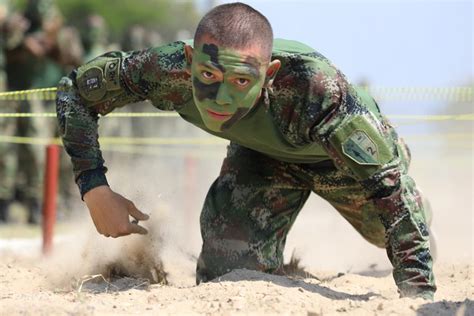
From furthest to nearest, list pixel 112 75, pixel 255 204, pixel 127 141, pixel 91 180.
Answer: pixel 127 141, pixel 255 204, pixel 91 180, pixel 112 75

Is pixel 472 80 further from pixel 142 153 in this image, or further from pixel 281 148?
pixel 281 148

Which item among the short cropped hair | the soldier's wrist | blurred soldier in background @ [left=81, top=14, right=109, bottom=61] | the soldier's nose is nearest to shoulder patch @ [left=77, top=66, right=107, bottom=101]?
the soldier's wrist

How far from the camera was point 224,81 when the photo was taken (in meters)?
3.70

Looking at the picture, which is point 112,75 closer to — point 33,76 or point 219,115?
point 219,115

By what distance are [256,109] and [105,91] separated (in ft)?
2.28

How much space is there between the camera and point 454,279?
5.21 meters

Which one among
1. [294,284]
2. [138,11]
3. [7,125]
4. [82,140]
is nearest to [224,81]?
[82,140]

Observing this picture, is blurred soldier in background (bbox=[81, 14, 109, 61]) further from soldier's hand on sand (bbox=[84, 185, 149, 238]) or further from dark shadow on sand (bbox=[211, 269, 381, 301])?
dark shadow on sand (bbox=[211, 269, 381, 301])

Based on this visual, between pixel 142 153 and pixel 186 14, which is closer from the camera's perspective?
pixel 142 153

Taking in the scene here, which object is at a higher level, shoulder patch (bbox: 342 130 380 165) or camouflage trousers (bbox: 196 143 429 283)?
shoulder patch (bbox: 342 130 380 165)

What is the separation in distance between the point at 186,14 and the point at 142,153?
1205 inches

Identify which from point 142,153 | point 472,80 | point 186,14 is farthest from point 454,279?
point 186,14

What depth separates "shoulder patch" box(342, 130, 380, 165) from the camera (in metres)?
3.78

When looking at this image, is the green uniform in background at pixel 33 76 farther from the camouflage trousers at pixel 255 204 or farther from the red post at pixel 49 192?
the camouflage trousers at pixel 255 204
